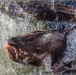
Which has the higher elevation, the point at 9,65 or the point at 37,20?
the point at 37,20

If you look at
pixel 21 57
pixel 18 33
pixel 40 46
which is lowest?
pixel 21 57

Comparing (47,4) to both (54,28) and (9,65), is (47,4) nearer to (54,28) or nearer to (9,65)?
(54,28)

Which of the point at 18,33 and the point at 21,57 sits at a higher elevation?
the point at 18,33

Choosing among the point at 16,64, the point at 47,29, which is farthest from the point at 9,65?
the point at 47,29

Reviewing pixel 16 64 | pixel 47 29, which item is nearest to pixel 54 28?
pixel 47 29

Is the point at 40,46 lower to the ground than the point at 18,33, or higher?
lower

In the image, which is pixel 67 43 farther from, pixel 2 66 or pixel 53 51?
pixel 2 66
